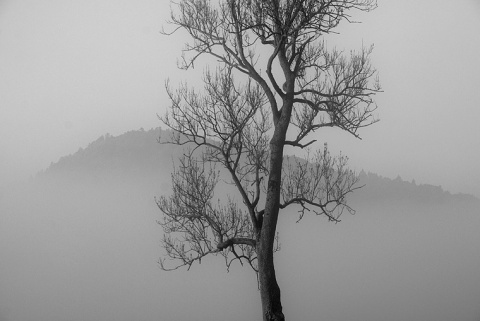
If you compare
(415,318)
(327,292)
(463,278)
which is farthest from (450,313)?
(463,278)

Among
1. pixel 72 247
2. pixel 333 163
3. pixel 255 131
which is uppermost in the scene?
pixel 255 131

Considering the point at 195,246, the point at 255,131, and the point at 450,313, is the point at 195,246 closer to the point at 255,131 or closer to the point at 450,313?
the point at 255,131

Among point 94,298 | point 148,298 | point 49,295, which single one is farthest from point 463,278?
point 49,295

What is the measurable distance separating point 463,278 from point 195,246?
232m

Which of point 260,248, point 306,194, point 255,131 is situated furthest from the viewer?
point 255,131

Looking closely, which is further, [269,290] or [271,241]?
[271,241]

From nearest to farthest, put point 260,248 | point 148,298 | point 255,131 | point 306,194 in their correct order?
point 260,248 < point 306,194 < point 255,131 < point 148,298

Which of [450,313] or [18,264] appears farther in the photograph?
[18,264]

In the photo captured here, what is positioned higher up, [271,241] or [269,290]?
[271,241]

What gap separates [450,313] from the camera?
476ft

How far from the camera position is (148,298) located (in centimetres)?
14912

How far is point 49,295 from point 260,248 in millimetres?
155612

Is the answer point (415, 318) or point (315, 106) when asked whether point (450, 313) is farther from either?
point (315, 106)

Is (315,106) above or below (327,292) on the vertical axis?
above
